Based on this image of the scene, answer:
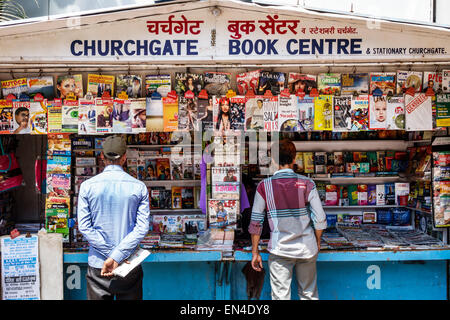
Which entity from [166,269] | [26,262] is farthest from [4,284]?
[166,269]

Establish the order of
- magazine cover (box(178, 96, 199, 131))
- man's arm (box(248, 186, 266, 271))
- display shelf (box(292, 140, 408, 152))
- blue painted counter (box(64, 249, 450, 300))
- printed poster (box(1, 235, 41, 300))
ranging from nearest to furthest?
man's arm (box(248, 186, 266, 271)), printed poster (box(1, 235, 41, 300)), blue painted counter (box(64, 249, 450, 300)), magazine cover (box(178, 96, 199, 131)), display shelf (box(292, 140, 408, 152))

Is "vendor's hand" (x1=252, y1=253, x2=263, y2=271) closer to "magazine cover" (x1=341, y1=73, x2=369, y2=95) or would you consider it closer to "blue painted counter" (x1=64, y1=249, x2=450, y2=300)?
"blue painted counter" (x1=64, y1=249, x2=450, y2=300)

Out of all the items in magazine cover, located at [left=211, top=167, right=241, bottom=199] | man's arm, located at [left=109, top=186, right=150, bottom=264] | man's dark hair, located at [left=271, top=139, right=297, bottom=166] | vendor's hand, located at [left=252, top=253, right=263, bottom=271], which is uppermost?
man's dark hair, located at [left=271, top=139, right=297, bottom=166]

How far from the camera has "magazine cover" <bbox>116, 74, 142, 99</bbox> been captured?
321 cm

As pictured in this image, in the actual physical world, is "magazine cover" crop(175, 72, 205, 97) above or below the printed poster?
above

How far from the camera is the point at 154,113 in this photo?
322 centimetres

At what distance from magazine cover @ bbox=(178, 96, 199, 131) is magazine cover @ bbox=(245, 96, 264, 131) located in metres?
0.43

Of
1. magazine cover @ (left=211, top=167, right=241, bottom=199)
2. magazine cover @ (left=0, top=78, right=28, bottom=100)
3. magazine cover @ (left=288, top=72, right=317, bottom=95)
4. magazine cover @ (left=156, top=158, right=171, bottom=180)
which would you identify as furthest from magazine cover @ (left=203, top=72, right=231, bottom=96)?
magazine cover @ (left=0, top=78, right=28, bottom=100)

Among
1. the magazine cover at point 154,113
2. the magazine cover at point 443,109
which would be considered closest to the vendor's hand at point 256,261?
the magazine cover at point 154,113

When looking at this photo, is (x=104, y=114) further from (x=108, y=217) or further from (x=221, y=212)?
(x=221, y=212)

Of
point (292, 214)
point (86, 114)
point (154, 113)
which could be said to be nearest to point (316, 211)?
point (292, 214)

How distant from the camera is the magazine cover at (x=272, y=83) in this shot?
3.20 metres

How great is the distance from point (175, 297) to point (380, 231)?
6.65 ft

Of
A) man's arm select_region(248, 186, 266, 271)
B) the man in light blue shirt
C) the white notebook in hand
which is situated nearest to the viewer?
the white notebook in hand
